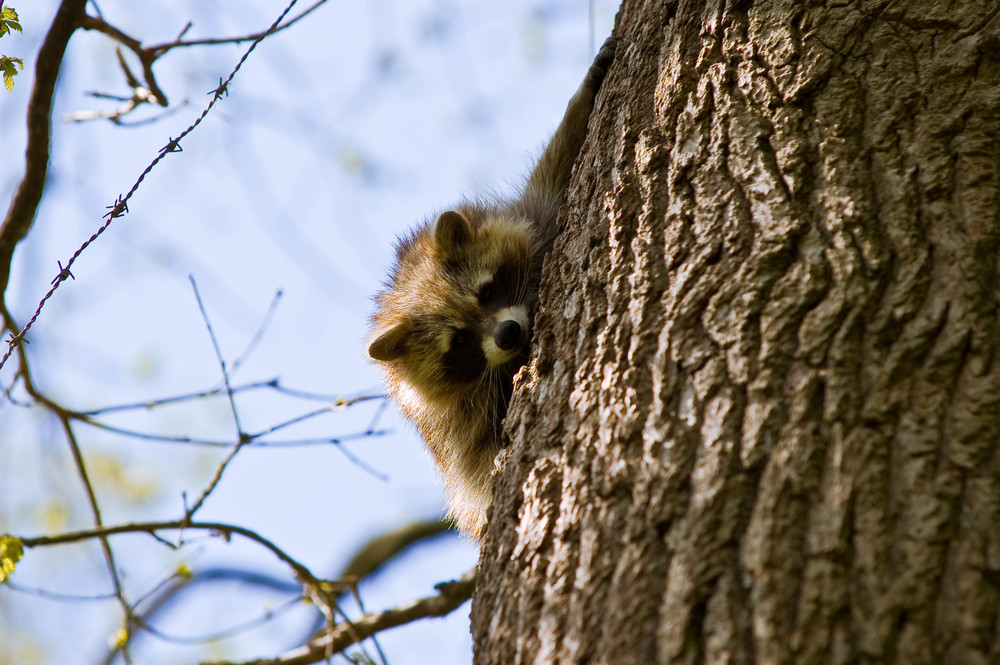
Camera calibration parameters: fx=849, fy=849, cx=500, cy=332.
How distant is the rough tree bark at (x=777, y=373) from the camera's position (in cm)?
128

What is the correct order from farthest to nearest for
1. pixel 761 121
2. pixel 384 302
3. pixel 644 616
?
pixel 384 302, pixel 761 121, pixel 644 616

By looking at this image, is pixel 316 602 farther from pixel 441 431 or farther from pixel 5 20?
pixel 5 20

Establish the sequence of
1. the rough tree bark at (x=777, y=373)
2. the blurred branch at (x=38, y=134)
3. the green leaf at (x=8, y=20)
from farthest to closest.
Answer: the blurred branch at (x=38, y=134) → the green leaf at (x=8, y=20) → the rough tree bark at (x=777, y=373)

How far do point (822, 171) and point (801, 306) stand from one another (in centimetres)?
34

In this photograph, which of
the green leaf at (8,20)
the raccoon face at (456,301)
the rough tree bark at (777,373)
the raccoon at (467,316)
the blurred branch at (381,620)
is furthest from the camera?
the raccoon face at (456,301)

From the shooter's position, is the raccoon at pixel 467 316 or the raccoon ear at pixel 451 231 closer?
the raccoon at pixel 467 316

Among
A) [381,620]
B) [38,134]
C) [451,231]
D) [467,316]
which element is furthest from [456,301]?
[38,134]

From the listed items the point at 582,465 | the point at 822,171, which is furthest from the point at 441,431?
the point at 822,171

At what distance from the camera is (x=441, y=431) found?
370 cm

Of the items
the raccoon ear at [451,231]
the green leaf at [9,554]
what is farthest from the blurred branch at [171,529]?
the raccoon ear at [451,231]

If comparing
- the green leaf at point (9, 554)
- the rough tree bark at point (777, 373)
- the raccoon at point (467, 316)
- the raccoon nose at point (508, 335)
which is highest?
the raccoon at point (467, 316)

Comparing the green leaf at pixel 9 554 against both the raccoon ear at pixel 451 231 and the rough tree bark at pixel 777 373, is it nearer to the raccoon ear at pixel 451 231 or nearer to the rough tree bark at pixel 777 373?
the rough tree bark at pixel 777 373

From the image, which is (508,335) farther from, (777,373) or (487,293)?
(777,373)

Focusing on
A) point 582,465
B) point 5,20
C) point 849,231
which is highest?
point 5,20
